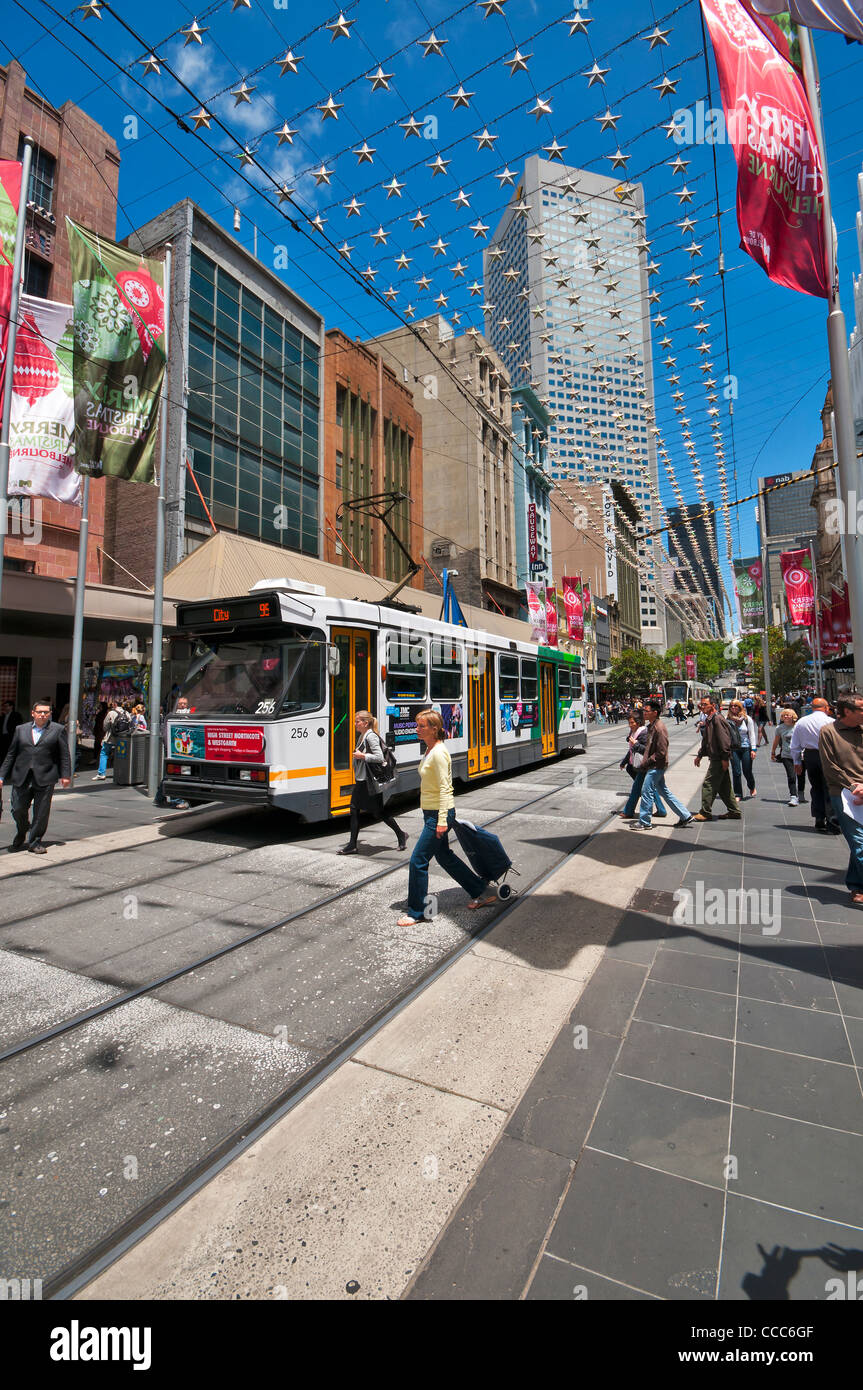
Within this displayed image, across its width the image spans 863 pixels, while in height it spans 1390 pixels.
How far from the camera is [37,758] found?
796 cm

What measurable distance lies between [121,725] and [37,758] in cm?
Result: 772

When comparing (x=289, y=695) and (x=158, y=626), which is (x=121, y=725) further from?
(x=289, y=695)

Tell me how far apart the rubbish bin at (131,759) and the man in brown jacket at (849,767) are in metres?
13.0

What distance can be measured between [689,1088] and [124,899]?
210 inches

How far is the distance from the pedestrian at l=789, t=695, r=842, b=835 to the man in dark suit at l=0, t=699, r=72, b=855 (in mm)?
10350

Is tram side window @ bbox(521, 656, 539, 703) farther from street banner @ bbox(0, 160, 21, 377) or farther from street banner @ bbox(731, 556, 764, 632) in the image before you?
street banner @ bbox(731, 556, 764, 632)

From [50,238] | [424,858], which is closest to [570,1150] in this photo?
Result: [424,858]

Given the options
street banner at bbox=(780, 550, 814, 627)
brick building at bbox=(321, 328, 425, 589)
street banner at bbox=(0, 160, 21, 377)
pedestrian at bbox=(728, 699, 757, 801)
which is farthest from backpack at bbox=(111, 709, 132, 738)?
street banner at bbox=(780, 550, 814, 627)

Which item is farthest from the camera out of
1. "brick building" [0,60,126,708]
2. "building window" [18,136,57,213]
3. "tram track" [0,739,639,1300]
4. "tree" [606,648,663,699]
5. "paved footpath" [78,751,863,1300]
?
"tree" [606,648,663,699]

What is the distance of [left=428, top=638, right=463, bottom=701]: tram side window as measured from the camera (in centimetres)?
1159

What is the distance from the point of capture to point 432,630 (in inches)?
452

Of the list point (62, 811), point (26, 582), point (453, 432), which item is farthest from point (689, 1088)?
point (453, 432)

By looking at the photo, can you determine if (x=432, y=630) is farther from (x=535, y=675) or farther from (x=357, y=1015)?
(x=357, y=1015)

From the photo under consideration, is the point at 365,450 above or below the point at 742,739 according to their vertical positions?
above
